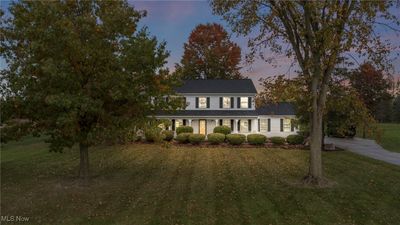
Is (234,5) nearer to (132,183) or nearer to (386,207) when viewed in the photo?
(132,183)

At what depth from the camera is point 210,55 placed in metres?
59.7

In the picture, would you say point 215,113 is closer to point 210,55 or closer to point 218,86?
point 218,86

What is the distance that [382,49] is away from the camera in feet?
A: 47.7

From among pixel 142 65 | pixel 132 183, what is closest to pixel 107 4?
pixel 142 65

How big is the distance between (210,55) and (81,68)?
47.1 m

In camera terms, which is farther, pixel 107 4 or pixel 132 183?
pixel 132 183

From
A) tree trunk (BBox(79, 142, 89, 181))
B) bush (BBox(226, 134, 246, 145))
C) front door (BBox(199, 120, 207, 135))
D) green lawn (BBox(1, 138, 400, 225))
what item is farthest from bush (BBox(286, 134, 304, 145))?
tree trunk (BBox(79, 142, 89, 181))

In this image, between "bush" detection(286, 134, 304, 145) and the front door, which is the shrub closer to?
the front door

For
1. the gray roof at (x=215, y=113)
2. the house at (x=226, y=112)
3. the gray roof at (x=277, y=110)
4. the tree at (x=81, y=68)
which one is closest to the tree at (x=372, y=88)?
the gray roof at (x=277, y=110)

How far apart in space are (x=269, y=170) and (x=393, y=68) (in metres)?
7.94

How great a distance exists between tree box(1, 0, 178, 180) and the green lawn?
2.42 meters

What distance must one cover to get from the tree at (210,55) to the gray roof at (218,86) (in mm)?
16286

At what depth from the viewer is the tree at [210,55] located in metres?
59.7

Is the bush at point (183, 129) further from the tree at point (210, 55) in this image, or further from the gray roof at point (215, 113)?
the tree at point (210, 55)
